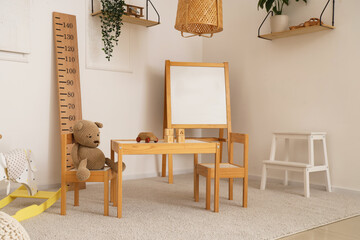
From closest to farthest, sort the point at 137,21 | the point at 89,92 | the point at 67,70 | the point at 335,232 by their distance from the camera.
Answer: the point at 335,232
the point at 67,70
the point at 89,92
the point at 137,21

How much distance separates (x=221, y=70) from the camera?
420cm

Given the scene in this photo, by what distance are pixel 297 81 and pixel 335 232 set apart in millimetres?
1957

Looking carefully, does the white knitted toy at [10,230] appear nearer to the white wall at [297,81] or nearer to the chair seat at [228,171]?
the chair seat at [228,171]

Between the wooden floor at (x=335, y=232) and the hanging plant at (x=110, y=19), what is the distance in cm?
252

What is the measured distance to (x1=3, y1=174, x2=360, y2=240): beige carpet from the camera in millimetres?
2225

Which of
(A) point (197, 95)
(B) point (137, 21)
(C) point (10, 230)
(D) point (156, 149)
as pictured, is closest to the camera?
(C) point (10, 230)

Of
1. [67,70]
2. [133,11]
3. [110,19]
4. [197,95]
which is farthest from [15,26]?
[197,95]

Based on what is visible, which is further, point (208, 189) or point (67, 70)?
point (67, 70)

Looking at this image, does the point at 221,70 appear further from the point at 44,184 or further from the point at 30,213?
the point at 30,213

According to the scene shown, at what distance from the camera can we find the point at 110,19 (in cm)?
376

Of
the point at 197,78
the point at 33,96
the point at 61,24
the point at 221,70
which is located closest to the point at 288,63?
the point at 221,70

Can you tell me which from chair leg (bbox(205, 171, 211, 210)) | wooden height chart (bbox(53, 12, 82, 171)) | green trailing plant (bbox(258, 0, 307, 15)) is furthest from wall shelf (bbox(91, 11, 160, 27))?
chair leg (bbox(205, 171, 211, 210))

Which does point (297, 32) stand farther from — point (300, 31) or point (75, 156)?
point (75, 156)

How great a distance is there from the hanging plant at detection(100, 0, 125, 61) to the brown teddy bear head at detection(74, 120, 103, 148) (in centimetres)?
117
